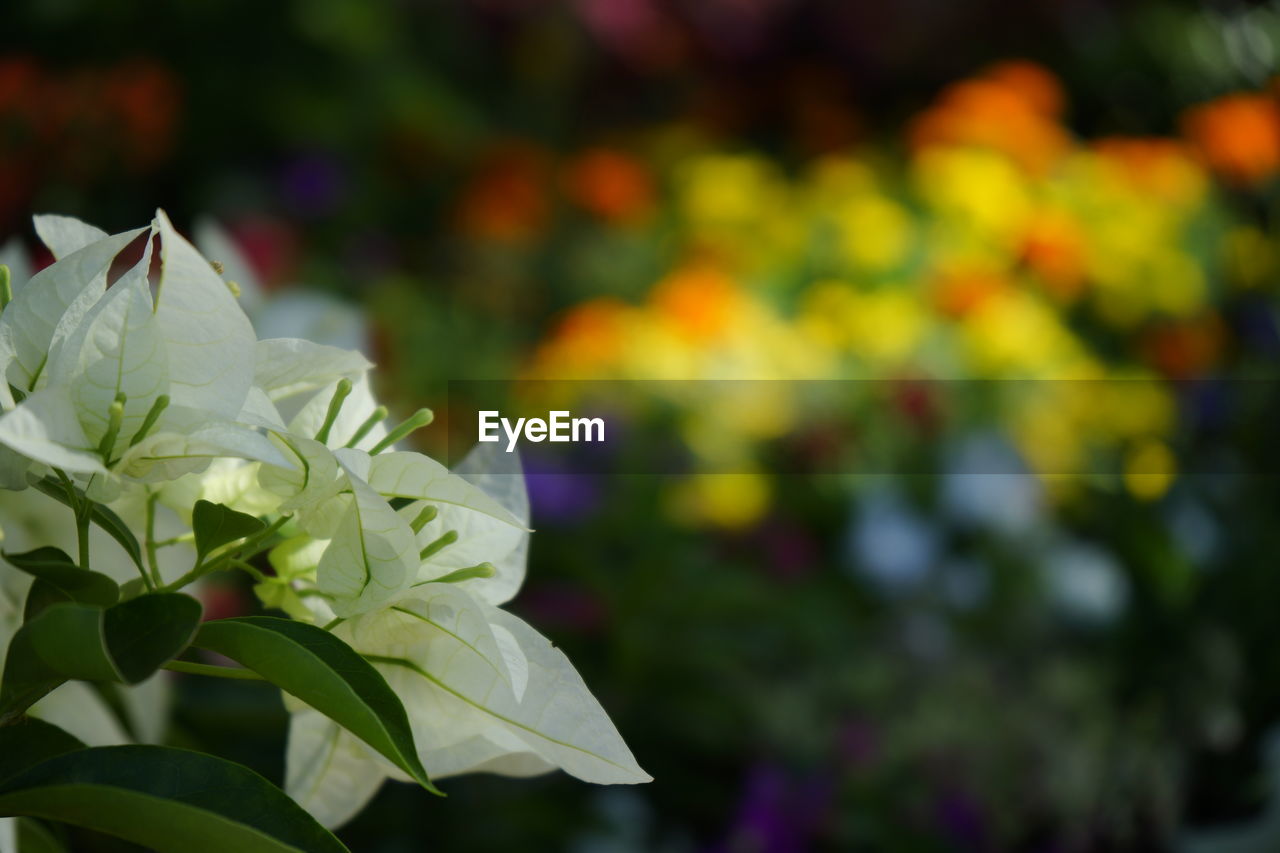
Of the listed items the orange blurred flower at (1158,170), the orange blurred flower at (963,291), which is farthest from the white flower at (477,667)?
the orange blurred flower at (1158,170)

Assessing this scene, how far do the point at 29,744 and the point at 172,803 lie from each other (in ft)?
0.24

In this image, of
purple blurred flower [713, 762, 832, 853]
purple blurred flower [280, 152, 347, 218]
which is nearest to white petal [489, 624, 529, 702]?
purple blurred flower [713, 762, 832, 853]

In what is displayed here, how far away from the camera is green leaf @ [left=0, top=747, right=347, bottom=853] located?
0.97ft

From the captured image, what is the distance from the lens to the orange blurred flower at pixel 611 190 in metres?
2.82

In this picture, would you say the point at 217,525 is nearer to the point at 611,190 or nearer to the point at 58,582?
the point at 58,582

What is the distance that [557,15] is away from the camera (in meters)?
3.30

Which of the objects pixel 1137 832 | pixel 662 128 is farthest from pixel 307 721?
pixel 662 128

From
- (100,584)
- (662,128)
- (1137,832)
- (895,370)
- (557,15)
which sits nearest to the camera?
(100,584)

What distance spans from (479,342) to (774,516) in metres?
0.66

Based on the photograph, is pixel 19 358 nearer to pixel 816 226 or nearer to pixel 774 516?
pixel 774 516

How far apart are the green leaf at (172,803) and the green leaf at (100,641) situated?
0.03 meters

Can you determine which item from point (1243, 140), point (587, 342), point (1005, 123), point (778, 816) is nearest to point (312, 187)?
point (587, 342)

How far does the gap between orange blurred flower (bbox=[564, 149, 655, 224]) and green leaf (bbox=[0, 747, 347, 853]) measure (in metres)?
2.58

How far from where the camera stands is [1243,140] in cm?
278
